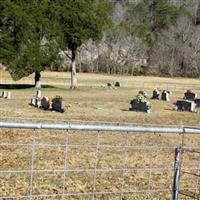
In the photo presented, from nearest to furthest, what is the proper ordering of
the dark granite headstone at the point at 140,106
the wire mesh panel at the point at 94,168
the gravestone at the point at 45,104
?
the wire mesh panel at the point at 94,168
the gravestone at the point at 45,104
the dark granite headstone at the point at 140,106

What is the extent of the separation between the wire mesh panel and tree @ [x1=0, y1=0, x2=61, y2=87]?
89.0 feet

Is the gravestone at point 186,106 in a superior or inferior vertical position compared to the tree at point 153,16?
inferior

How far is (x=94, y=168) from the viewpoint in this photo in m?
8.77

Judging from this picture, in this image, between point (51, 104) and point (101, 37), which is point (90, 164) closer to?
point (51, 104)

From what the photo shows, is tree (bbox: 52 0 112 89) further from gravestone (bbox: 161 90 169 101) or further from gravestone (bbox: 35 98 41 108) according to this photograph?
gravestone (bbox: 35 98 41 108)

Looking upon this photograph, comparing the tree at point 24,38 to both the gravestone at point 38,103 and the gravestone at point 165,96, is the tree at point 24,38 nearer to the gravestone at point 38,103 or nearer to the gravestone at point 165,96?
the gravestone at point 165,96

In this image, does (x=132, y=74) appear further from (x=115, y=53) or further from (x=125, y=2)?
(x=125, y=2)

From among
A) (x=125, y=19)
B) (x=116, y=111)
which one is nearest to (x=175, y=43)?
(x=125, y=19)

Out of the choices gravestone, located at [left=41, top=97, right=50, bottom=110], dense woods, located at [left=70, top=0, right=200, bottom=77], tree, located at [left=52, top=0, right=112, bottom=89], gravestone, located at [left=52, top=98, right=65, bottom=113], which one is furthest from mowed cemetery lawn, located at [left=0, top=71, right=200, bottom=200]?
dense woods, located at [left=70, top=0, right=200, bottom=77]

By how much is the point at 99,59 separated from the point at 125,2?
102 feet

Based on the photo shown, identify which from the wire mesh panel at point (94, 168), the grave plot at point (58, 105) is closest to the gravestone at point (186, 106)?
the grave plot at point (58, 105)

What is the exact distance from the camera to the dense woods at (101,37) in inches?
1726

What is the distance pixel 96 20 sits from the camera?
154 feet

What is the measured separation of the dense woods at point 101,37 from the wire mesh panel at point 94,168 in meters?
27.6
